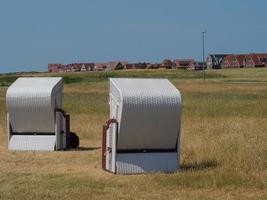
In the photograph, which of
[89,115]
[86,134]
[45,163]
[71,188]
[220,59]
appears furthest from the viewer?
[220,59]

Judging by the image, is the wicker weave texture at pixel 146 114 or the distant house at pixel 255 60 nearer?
the wicker weave texture at pixel 146 114

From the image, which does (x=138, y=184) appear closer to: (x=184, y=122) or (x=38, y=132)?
(x=38, y=132)

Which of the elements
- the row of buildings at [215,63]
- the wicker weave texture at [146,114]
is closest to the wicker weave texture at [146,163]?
the wicker weave texture at [146,114]

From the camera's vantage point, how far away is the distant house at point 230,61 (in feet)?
598

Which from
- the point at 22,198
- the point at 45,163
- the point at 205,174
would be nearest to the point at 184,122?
the point at 45,163

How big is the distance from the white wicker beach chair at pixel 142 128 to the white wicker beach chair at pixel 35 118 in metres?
3.91

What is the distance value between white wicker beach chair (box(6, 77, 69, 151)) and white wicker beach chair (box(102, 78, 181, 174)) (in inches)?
154

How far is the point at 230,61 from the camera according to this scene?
184750mm

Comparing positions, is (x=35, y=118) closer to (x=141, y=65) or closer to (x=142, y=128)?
(x=142, y=128)

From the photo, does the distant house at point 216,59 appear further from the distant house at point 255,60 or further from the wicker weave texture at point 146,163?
the wicker weave texture at point 146,163

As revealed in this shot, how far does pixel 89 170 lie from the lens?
1331cm

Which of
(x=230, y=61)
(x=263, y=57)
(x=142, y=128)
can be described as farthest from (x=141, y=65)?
(x=142, y=128)

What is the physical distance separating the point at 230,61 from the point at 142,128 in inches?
6849

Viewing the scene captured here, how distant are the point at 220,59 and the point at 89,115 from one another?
538 ft
